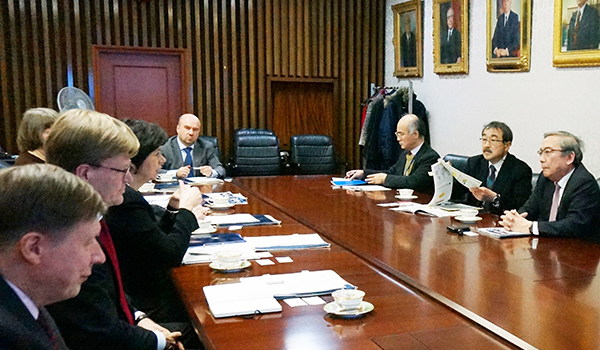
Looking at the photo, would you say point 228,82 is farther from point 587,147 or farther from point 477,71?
point 587,147

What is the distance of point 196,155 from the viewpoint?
5.68m

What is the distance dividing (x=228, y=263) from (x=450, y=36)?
535 cm

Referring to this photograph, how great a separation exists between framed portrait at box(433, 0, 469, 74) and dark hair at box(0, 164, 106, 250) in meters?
6.02

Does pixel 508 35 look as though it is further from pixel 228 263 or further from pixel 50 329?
pixel 50 329

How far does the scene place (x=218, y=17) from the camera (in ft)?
24.3

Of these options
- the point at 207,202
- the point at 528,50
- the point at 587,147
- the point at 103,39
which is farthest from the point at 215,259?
the point at 103,39

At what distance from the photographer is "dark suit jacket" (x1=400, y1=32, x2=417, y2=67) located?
24.4 feet

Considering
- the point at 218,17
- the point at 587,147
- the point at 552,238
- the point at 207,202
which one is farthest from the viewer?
the point at 218,17

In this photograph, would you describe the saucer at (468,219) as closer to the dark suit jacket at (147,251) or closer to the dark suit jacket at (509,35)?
the dark suit jacket at (147,251)

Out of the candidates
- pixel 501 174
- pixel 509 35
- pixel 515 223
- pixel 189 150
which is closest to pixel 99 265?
pixel 515 223

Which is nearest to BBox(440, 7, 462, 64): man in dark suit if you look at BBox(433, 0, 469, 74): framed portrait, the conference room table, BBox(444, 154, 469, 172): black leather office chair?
BBox(433, 0, 469, 74): framed portrait

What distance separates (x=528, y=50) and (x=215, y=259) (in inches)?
178

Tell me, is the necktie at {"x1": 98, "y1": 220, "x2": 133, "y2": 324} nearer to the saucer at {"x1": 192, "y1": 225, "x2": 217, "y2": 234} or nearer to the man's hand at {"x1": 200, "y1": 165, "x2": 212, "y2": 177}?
the saucer at {"x1": 192, "y1": 225, "x2": 217, "y2": 234}

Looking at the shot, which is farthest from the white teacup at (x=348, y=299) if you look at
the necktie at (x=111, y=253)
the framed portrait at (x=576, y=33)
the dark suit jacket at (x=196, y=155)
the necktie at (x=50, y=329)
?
the framed portrait at (x=576, y=33)
